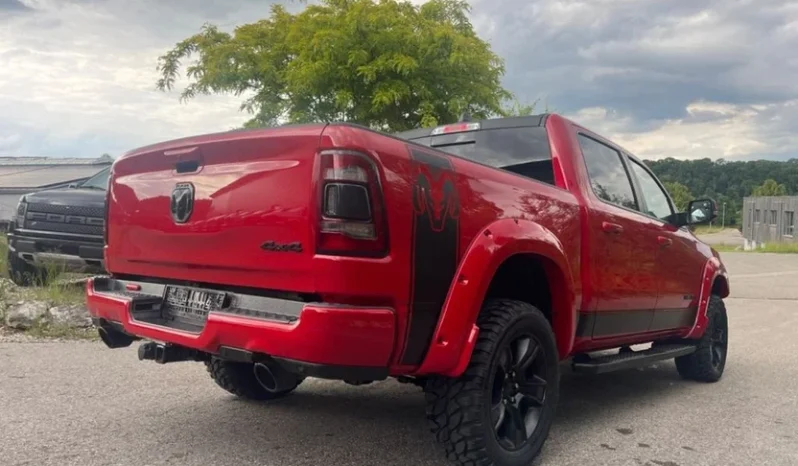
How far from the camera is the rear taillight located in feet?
9.14

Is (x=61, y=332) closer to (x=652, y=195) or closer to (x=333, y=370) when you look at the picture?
(x=333, y=370)

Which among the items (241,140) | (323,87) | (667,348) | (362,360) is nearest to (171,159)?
(241,140)

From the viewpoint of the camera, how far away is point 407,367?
9.90 feet

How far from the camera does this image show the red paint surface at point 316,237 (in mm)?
2805

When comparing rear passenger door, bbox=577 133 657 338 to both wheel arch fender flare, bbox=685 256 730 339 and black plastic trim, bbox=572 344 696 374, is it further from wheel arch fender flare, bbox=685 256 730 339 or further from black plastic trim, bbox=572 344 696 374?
wheel arch fender flare, bbox=685 256 730 339

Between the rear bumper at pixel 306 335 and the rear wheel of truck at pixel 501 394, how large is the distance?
1.47 feet

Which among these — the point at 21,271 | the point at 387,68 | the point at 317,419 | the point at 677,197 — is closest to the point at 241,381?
the point at 317,419

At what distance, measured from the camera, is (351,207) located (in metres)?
2.79

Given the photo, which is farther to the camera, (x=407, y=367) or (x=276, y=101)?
(x=276, y=101)

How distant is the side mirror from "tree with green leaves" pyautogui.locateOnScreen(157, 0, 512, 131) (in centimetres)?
735

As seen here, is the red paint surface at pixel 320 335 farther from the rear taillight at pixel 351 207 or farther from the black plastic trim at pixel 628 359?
the black plastic trim at pixel 628 359

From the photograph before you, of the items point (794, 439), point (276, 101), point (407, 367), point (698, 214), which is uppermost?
point (276, 101)

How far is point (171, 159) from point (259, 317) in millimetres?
1072

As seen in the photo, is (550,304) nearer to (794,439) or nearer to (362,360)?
(362,360)
